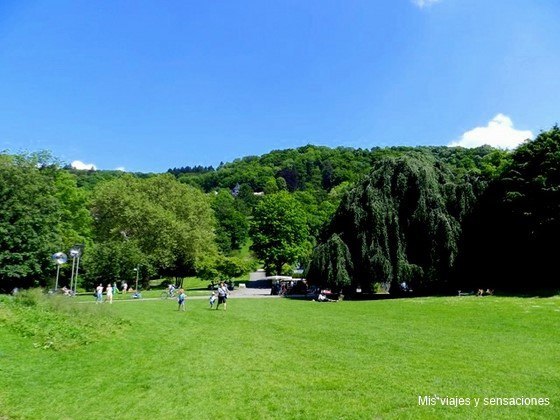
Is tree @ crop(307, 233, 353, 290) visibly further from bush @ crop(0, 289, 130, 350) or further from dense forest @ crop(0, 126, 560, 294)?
bush @ crop(0, 289, 130, 350)

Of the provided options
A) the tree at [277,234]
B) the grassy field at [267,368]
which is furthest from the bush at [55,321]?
the tree at [277,234]

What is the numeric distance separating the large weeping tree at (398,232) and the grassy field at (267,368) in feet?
43.3

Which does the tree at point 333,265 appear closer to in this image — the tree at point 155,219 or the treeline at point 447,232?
the treeline at point 447,232

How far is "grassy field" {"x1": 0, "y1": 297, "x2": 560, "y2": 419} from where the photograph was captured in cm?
779

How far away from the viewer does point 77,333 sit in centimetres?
1284

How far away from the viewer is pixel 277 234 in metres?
58.8

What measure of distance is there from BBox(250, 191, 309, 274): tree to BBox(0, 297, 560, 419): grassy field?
40.2m

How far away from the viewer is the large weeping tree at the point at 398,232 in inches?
1227

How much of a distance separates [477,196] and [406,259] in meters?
8.65

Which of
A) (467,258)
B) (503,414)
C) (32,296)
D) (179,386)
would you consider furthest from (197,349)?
(467,258)

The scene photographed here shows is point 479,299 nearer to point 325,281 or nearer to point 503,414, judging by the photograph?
point 325,281

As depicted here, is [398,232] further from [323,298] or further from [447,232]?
[323,298]

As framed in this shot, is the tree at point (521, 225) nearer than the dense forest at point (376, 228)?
Yes

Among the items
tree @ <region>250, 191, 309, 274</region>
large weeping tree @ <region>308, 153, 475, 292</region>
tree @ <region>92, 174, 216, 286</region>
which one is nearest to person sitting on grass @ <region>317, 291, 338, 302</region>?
large weeping tree @ <region>308, 153, 475, 292</region>
